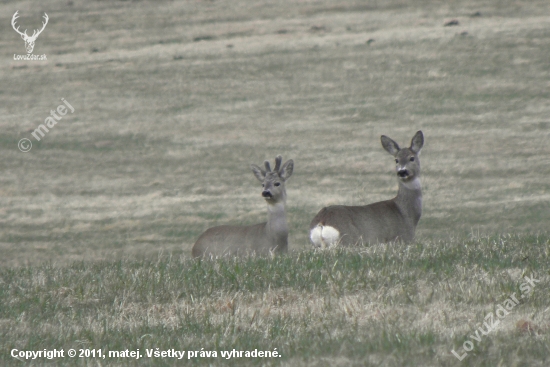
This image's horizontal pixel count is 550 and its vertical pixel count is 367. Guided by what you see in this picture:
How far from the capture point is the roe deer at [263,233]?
14.1 meters

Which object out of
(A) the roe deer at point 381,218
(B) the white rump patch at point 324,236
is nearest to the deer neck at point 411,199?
(A) the roe deer at point 381,218

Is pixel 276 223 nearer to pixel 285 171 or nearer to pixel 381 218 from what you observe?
pixel 285 171

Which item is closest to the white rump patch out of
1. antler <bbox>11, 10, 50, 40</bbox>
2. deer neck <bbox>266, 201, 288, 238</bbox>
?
deer neck <bbox>266, 201, 288, 238</bbox>

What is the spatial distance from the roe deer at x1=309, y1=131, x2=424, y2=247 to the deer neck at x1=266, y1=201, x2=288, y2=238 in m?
0.71

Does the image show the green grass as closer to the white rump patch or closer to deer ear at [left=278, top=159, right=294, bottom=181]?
the white rump patch

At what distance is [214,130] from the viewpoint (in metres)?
39.9

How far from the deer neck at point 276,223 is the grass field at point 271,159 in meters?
2.08

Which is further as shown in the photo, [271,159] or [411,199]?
[271,159]

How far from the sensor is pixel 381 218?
13930mm

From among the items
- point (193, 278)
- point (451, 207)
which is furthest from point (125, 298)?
point (451, 207)

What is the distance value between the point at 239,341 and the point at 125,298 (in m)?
2.12

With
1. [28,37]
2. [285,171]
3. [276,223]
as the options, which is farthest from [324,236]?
[28,37]

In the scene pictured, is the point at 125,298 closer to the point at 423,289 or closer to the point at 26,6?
the point at 423,289

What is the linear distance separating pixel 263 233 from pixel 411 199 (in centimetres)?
241
